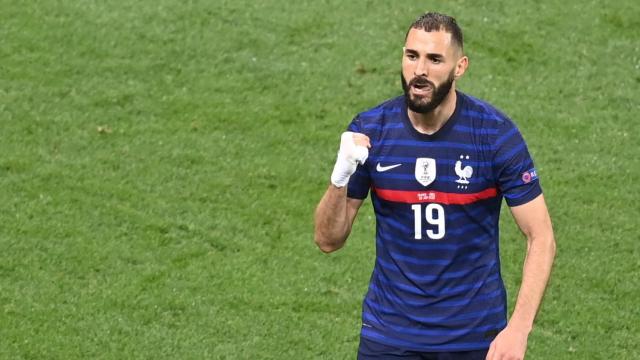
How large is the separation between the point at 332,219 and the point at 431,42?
3.35 ft

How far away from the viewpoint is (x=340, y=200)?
683 centimetres

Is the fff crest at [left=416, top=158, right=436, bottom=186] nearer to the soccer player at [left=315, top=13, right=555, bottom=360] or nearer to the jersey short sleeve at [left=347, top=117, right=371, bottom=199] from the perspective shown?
the soccer player at [left=315, top=13, right=555, bottom=360]

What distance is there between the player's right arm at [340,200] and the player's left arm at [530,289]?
90cm

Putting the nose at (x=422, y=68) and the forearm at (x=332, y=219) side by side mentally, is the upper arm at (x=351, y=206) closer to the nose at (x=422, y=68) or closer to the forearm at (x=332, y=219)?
the forearm at (x=332, y=219)

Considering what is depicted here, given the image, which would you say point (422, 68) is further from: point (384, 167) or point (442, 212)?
point (442, 212)

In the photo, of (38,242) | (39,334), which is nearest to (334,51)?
(38,242)

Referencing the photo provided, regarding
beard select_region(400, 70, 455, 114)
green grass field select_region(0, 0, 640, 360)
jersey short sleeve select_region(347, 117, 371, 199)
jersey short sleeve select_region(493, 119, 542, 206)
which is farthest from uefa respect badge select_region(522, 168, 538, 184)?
green grass field select_region(0, 0, 640, 360)

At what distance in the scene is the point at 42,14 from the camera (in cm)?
1466

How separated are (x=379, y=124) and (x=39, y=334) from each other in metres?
3.89

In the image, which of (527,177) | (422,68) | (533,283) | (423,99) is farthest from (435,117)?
(533,283)

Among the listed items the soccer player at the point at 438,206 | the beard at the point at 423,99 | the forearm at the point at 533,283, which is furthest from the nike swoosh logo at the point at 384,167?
the forearm at the point at 533,283

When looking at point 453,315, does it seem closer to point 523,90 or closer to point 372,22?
point 523,90

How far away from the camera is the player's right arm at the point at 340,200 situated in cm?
660

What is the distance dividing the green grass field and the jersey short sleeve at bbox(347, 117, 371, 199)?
2889 millimetres
